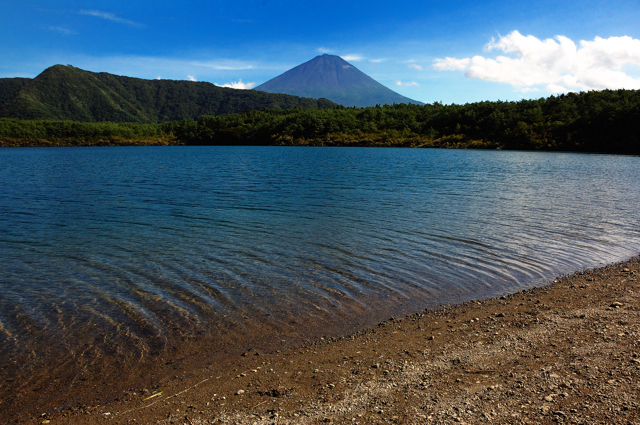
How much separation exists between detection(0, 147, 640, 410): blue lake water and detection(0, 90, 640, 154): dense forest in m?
82.0

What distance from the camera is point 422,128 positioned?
125m

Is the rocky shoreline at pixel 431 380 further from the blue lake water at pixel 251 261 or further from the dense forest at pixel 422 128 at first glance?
the dense forest at pixel 422 128

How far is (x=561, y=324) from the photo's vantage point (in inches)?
252

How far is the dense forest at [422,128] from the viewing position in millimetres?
87750

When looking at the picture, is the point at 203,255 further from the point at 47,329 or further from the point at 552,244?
the point at 552,244

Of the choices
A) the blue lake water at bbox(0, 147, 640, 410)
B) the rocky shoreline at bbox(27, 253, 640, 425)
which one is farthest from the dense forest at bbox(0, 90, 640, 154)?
the rocky shoreline at bbox(27, 253, 640, 425)

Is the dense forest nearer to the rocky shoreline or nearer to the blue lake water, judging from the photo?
the blue lake water

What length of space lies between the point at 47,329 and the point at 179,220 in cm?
978

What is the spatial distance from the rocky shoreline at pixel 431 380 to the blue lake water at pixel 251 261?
38.4 inches

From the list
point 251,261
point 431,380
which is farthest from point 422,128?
point 431,380

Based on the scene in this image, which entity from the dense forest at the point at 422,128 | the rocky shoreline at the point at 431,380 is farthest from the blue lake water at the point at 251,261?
the dense forest at the point at 422,128

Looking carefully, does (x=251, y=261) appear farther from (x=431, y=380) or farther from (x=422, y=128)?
(x=422, y=128)

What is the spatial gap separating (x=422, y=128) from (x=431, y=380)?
12758 cm

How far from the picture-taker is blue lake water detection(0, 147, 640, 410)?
6.67 m
